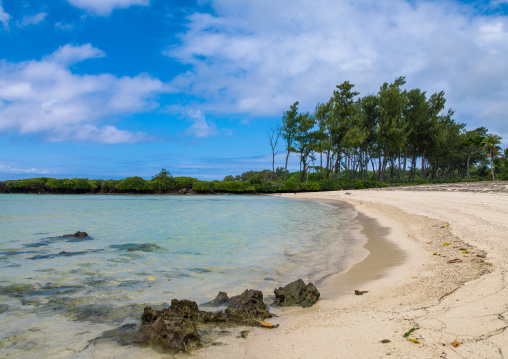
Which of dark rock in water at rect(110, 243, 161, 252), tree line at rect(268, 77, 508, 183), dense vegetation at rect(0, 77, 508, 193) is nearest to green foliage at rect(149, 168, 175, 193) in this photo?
dense vegetation at rect(0, 77, 508, 193)

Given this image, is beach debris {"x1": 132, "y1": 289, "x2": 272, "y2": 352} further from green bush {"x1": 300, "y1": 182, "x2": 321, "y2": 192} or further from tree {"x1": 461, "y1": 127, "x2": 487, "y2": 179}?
tree {"x1": 461, "y1": 127, "x2": 487, "y2": 179}

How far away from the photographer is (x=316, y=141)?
165 ft

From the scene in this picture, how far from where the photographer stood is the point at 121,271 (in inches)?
207

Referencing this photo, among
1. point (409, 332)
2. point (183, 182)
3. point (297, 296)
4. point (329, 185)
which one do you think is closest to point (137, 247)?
point (297, 296)

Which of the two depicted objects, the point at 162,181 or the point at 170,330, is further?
the point at 162,181

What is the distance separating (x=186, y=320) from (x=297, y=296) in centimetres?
147

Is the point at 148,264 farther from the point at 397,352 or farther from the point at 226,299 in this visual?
the point at 397,352

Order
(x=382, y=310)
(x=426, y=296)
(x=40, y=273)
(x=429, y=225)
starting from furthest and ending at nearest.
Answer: (x=429, y=225)
(x=40, y=273)
(x=426, y=296)
(x=382, y=310)

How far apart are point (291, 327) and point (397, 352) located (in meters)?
1.04

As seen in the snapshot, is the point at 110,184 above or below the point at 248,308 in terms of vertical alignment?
above

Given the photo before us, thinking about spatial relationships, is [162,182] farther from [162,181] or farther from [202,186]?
[202,186]

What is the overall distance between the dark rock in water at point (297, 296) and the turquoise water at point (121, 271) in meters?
0.58

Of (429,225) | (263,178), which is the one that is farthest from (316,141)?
(429,225)

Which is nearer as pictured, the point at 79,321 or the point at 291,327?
the point at 291,327
